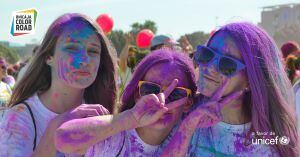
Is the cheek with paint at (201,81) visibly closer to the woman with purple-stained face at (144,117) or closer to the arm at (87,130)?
the woman with purple-stained face at (144,117)

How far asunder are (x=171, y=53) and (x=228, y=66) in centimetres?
30

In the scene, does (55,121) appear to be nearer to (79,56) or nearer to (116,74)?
(79,56)

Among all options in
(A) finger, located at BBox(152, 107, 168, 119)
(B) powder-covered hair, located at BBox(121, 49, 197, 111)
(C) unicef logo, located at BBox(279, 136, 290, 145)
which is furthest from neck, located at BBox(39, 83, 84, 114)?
(C) unicef logo, located at BBox(279, 136, 290, 145)

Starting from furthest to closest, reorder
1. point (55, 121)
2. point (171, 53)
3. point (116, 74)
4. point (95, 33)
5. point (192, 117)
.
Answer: point (116, 74) < point (95, 33) < point (171, 53) < point (55, 121) < point (192, 117)

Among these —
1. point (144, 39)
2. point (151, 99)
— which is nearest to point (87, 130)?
point (151, 99)

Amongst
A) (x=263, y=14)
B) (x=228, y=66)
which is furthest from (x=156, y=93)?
(x=263, y=14)

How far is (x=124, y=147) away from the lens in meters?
1.95

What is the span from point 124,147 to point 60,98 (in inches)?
19.5

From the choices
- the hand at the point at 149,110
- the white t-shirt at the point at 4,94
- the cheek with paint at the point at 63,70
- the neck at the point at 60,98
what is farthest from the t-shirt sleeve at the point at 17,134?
the white t-shirt at the point at 4,94

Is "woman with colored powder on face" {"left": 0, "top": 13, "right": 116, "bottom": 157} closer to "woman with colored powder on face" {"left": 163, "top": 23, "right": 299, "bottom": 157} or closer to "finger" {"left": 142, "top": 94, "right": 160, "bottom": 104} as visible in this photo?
"finger" {"left": 142, "top": 94, "right": 160, "bottom": 104}

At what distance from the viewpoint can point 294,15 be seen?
3440 inches

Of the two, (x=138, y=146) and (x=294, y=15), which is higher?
(x=138, y=146)

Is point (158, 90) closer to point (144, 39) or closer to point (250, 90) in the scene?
point (250, 90)

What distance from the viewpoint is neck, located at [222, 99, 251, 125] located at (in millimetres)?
2068
